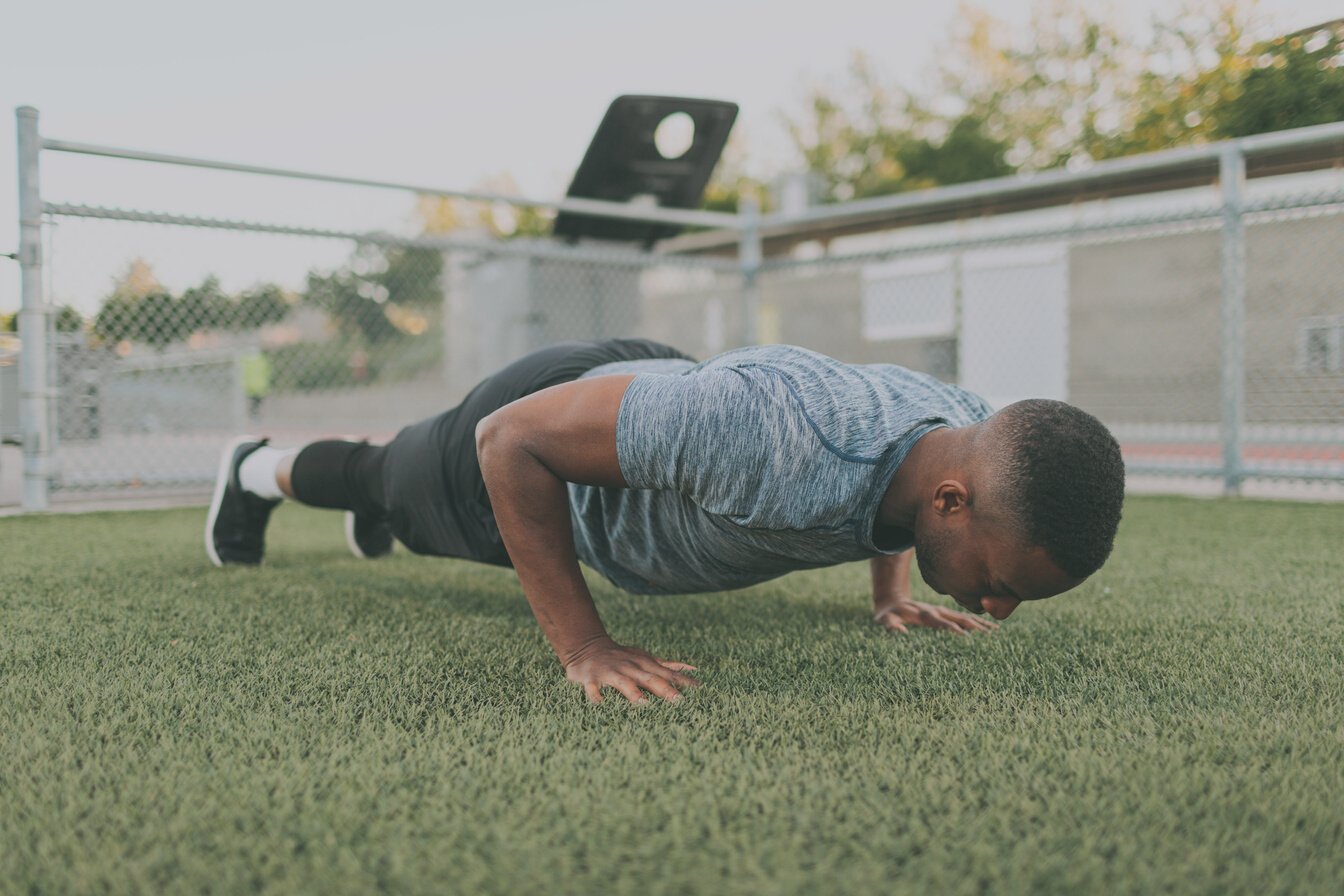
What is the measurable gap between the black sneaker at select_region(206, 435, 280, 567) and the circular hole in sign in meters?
3.36

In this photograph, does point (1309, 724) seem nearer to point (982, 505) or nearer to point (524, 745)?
point (982, 505)

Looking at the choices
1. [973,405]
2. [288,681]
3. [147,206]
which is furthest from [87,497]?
[973,405]

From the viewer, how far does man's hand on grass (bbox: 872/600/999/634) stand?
7.09ft

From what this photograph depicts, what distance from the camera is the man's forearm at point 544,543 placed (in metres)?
1.70

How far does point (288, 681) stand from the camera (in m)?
1.73

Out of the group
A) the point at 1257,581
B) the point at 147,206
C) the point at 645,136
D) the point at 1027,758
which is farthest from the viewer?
the point at 645,136

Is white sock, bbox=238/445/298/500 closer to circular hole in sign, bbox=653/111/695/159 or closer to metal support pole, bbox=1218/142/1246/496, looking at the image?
circular hole in sign, bbox=653/111/695/159

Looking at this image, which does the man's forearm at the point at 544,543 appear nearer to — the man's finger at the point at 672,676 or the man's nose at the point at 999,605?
the man's finger at the point at 672,676

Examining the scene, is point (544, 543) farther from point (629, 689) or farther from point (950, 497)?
point (950, 497)

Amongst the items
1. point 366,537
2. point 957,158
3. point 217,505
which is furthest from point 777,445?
point 957,158

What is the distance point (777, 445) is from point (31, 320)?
3.75m

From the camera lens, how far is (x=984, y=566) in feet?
4.91

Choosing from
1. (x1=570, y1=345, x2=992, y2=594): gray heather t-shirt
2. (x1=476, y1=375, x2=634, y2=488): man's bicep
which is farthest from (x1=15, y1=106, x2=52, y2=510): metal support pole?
(x1=570, y1=345, x2=992, y2=594): gray heather t-shirt

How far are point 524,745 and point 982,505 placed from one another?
0.76 m
